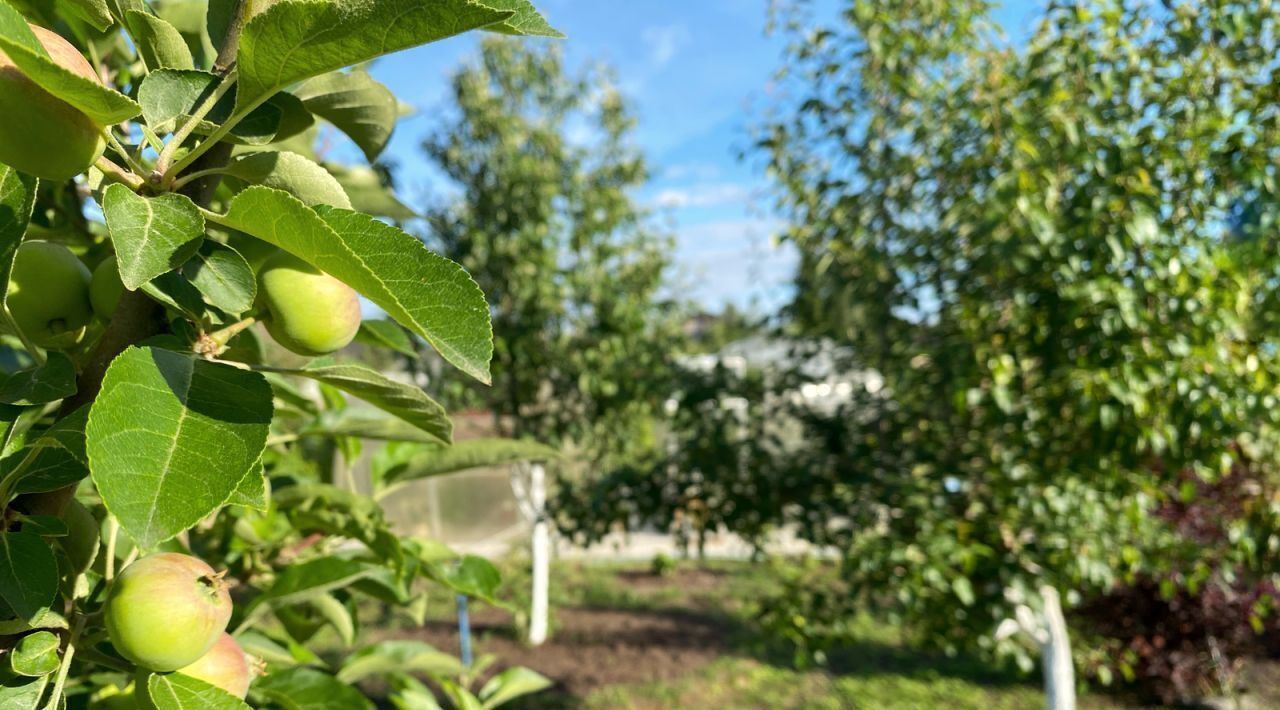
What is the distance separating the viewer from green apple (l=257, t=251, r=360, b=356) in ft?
1.94

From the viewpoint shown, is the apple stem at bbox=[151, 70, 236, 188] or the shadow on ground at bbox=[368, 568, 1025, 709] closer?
the apple stem at bbox=[151, 70, 236, 188]

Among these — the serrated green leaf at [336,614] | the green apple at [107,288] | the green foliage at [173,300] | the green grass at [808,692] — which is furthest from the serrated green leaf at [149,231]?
the green grass at [808,692]

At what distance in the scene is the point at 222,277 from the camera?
0.54 m

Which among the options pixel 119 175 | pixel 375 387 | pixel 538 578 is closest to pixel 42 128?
pixel 119 175

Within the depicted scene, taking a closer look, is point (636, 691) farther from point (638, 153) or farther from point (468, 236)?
point (638, 153)

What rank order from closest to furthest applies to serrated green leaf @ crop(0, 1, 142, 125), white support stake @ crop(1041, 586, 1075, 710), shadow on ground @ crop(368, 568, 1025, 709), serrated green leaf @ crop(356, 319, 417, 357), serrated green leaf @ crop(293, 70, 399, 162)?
serrated green leaf @ crop(0, 1, 142, 125), serrated green leaf @ crop(293, 70, 399, 162), serrated green leaf @ crop(356, 319, 417, 357), white support stake @ crop(1041, 586, 1075, 710), shadow on ground @ crop(368, 568, 1025, 709)

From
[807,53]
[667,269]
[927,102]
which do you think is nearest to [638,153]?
[667,269]

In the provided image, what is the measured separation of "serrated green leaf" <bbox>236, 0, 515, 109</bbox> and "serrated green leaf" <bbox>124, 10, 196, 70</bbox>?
13cm

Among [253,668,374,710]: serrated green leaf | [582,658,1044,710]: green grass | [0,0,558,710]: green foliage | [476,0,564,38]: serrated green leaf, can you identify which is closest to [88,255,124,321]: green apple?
[0,0,558,710]: green foliage

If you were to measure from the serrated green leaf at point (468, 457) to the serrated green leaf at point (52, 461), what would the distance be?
0.54 m

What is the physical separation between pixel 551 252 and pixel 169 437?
5.37 meters

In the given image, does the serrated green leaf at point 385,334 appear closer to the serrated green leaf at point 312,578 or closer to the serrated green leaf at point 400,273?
the serrated green leaf at point 312,578

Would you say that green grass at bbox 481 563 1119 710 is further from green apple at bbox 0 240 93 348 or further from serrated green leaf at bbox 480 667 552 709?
green apple at bbox 0 240 93 348

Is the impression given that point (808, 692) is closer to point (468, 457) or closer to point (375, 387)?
point (468, 457)
